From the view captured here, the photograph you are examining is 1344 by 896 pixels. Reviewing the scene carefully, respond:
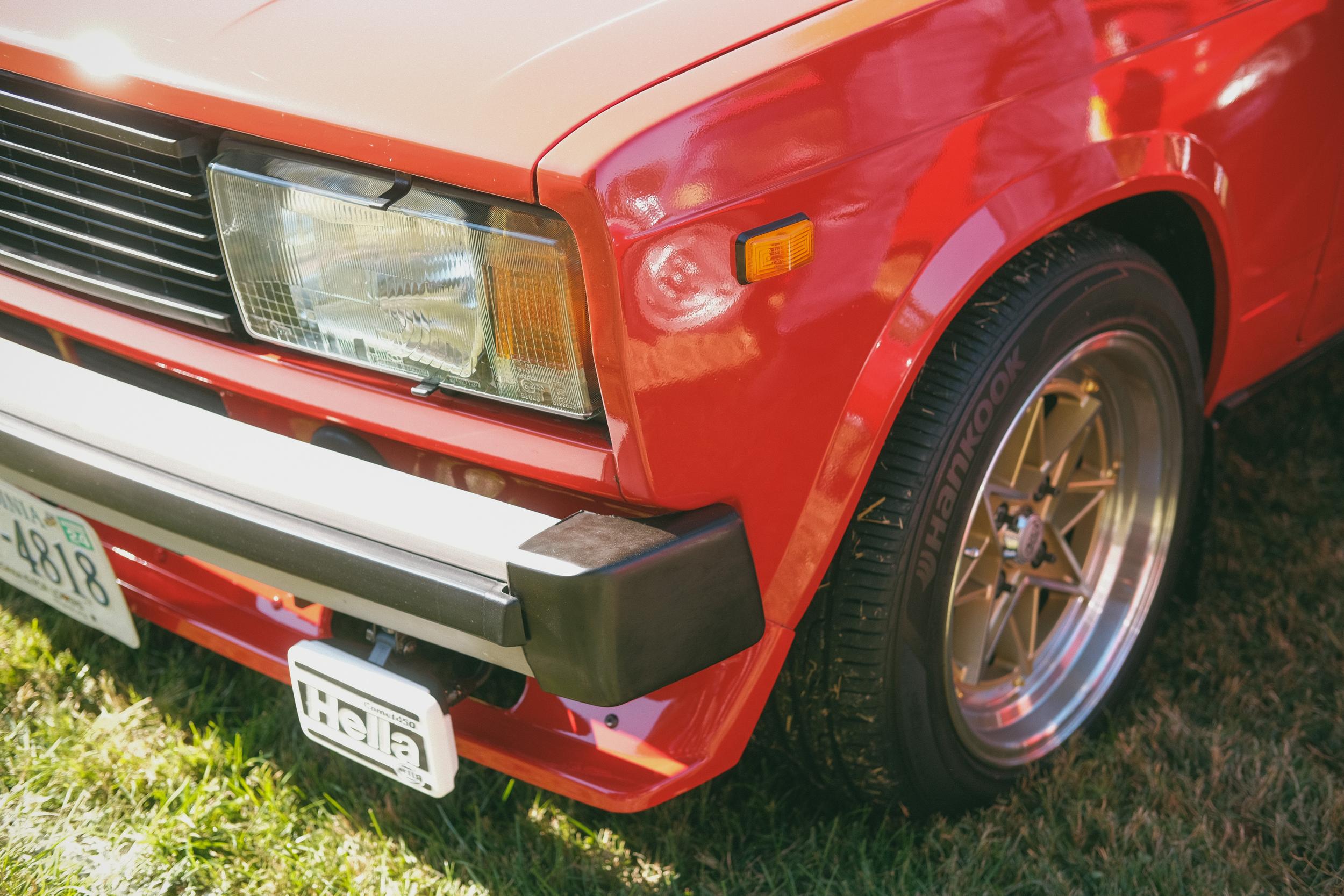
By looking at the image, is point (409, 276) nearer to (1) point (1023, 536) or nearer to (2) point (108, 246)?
(2) point (108, 246)

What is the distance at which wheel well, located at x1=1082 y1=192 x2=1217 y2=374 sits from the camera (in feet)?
6.16

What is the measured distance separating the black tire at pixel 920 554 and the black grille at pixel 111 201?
0.90m

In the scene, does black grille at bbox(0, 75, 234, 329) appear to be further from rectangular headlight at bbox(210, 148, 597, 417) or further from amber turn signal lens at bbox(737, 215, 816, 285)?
amber turn signal lens at bbox(737, 215, 816, 285)

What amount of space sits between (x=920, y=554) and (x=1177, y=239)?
2.58 feet

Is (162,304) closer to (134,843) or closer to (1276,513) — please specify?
(134,843)

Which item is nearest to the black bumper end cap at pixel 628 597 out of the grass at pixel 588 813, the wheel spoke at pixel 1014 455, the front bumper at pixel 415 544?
the front bumper at pixel 415 544

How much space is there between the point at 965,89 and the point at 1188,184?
52cm

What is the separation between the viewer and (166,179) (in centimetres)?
151

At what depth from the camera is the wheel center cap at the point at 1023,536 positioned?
6.60ft

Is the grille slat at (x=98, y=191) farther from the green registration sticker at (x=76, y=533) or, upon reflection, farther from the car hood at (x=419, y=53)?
the green registration sticker at (x=76, y=533)

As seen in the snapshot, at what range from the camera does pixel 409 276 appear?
4.57 feet

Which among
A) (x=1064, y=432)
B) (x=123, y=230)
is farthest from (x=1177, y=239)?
(x=123, y=230)

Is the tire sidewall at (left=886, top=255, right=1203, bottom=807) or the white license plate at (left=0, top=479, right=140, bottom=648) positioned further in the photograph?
the white license plate at (left=0, top=479, right=140, bottom=648)

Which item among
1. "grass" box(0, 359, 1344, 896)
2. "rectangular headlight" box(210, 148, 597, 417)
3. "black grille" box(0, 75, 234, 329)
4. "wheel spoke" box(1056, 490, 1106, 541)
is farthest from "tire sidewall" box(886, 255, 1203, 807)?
"black grille" box(0, 75, 234, 329)
